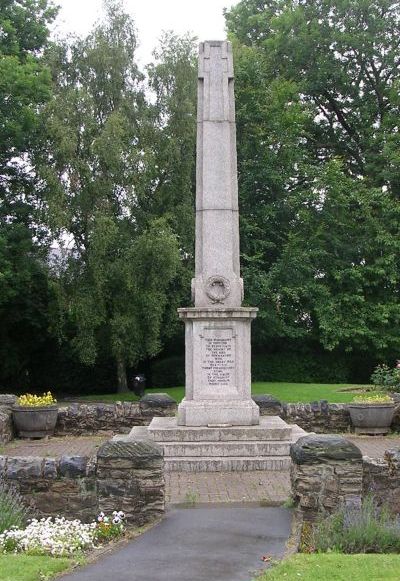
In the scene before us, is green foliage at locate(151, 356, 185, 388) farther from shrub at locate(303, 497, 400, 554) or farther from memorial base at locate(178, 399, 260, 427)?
shrub at locate(303, 497, 400, 554)

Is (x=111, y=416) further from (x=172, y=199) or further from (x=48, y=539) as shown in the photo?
(x=172, y=199)

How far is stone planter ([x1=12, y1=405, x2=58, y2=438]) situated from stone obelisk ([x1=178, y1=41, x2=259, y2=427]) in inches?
177

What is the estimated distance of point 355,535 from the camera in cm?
685

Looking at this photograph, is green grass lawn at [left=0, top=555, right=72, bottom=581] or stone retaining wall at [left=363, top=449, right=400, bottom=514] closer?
green grass lawn at [left=0, top=555, right=72, bottom=581]

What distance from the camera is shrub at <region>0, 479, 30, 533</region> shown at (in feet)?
24.5

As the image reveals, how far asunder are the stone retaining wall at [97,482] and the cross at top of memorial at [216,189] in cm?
598

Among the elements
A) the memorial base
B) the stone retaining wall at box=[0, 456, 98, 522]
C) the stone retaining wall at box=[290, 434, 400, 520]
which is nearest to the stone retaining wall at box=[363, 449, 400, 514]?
the stone retaining wall at box=[290, 434, 400, 520]

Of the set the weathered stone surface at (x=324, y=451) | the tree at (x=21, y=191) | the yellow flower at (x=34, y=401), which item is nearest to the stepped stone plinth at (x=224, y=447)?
the weathered stone surface at (x=324, y=451)

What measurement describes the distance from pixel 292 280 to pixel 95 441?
46.4 ft

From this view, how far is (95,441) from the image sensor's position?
638 inches

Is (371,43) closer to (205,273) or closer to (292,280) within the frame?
(292,280)

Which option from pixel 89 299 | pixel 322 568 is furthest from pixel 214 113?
pixel 89 299

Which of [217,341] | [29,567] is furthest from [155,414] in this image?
[29,567]

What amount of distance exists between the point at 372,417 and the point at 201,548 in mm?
10544
